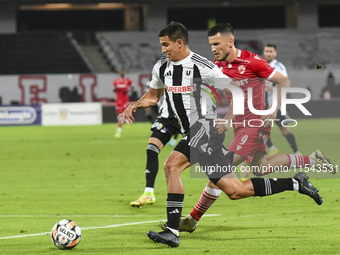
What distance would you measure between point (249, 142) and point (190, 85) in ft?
4.55

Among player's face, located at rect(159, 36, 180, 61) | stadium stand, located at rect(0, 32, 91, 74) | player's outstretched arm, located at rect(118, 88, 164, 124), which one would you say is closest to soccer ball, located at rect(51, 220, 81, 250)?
player's outstretched arm, located at rect(118, 88, 164, 124)

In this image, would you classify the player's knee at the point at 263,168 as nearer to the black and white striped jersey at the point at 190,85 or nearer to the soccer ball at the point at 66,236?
the black and white striped jersey at the point at 190,85

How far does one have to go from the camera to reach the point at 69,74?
1201 inches

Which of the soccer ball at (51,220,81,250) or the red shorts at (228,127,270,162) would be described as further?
the red shorts at (228,127,270,162)

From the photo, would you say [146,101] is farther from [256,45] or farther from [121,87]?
[256,45]

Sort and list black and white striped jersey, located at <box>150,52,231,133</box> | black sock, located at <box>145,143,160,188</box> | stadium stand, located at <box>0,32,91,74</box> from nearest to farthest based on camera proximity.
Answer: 1. black and white striped jersey, located at <box>150,52,231,133</box>
2. black sock, located at <box>145,143,160,188</box>
3. stadium stand, located at <box>0,32,91,74</box>

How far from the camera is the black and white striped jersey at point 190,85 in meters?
5.04

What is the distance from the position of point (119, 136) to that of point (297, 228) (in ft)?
42.2

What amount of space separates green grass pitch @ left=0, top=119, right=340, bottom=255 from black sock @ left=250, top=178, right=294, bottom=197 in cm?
42

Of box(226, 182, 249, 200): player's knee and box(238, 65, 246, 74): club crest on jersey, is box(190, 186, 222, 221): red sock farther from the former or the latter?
box(238, 65, 246, 74): club crest on jersey

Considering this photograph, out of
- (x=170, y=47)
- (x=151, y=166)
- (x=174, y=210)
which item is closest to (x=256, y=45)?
(x=151, y=166)

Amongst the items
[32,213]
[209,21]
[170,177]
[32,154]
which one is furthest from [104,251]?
[209,21]

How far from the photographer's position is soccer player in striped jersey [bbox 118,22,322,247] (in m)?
4.79

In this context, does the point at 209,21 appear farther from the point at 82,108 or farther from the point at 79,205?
the point at 79,205
